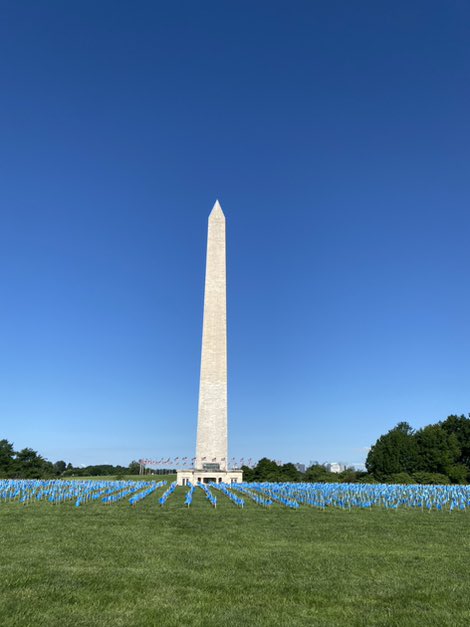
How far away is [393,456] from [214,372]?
1232 inches

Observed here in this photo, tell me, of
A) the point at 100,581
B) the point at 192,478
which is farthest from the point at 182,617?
the point at 192,478

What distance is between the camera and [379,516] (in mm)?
21750

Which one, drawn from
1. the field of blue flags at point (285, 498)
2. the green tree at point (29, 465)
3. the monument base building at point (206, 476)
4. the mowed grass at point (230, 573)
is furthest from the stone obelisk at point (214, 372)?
the mowed grass at point (230, 573)

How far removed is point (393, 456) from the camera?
68.8 meters

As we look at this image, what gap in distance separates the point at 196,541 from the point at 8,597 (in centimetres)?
678

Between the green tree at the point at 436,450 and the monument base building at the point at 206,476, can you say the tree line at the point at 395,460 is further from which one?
the monument base building at the point at 206,476

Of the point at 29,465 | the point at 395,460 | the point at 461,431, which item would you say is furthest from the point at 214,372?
the point at 461,431

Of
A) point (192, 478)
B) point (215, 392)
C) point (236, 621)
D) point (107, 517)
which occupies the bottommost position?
point (236, 621)

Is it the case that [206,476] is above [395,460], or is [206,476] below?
below

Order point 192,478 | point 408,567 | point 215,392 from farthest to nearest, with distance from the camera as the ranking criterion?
point 215,392, point 192,478, point 408,567

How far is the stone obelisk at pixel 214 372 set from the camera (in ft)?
172

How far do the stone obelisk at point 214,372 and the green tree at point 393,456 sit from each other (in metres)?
25.1

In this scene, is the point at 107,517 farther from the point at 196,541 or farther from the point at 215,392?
the point at 215,392

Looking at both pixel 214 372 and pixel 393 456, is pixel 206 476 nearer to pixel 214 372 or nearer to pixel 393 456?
pixel 214 372
